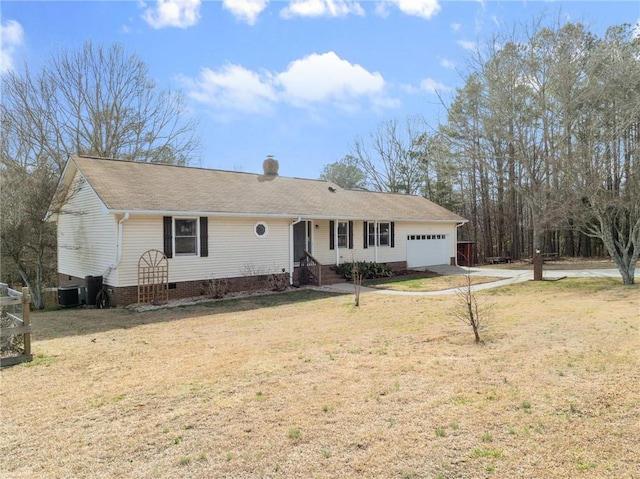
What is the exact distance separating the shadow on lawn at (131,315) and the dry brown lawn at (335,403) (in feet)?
1.96

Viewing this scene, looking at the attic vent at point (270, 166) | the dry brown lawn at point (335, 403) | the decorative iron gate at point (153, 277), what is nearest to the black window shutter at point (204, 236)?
the decorative iron gate at point (153, 277)

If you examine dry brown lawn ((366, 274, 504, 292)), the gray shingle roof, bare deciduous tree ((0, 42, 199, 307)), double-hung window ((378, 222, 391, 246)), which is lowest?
dry brown lawn ((366, 274, 504, 292))

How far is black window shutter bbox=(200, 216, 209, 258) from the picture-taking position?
12680 millimetres

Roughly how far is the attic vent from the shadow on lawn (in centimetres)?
804

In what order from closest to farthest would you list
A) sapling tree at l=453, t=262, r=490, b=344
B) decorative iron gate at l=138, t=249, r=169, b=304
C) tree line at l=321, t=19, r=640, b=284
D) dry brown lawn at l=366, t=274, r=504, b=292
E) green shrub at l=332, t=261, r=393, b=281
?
sapling tree at l=453, t=262, r=490, b=344 < decorative iron gate at l=138, t=249, r=169, b=304 < tree line at l=321, t=19, r=640, b=284 < dry brown lawn at l=366, t=274, r=504, b=292 < green shrub at l=332, t=261, r=393, b=281

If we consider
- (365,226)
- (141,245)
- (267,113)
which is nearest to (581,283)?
(365,226)

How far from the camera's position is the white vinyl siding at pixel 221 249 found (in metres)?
11.5

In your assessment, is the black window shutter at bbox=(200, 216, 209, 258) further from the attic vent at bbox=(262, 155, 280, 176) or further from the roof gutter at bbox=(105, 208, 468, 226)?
the attic vent at bbox=(262, 155, 280, 176)

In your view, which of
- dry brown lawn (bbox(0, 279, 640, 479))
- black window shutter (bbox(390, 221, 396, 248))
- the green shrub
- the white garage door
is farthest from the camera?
the white garage door

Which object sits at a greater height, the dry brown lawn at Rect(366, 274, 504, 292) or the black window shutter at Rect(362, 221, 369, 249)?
the black window shutter at Rect(362, 221, 369, 249)

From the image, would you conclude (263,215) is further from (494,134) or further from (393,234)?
(494,134)

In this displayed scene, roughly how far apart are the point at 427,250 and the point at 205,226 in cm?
1201

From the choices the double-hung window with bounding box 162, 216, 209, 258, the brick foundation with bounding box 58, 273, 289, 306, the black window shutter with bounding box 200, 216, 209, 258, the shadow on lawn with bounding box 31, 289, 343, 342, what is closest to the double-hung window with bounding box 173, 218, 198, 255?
the double-hung window with bounding box 162, 216, 209, 258

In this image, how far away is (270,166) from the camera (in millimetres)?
19281
